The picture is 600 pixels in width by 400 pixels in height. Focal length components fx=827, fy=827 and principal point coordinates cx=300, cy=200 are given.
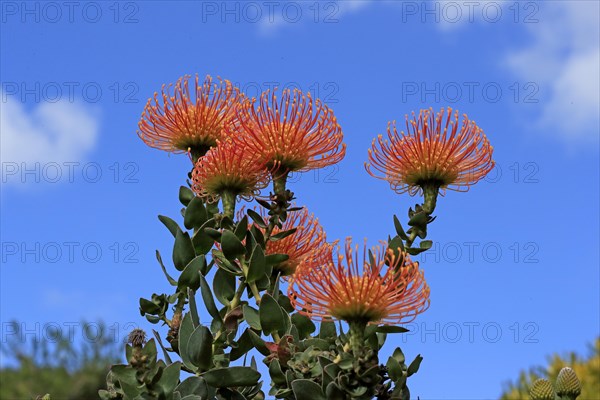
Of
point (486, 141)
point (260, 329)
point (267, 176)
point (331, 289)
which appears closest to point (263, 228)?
point (267, 176)

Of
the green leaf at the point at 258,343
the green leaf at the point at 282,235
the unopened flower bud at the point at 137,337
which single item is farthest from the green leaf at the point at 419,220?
the unopened flower bud at the point at 137,337

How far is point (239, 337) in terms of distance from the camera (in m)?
3.10

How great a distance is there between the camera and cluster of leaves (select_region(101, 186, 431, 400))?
2.71m

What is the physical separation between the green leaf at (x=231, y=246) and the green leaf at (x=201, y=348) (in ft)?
1.26

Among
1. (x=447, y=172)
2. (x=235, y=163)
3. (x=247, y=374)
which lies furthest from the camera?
(x=447, y=172)

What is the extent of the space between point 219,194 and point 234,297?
42cm

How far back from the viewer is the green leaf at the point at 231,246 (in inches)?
122

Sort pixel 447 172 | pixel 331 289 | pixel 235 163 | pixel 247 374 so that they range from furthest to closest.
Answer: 1. pixel 447 172
2. pixel 235 163
3. pixel 247 374
4. pixel 331 289

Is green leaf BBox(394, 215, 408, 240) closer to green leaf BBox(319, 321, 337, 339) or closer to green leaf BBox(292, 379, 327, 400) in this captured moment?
green leaf BBox(319, 321, 337, 339)

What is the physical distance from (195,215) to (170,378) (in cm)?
A: 76

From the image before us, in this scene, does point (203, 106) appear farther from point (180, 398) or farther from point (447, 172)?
point (180, 398)

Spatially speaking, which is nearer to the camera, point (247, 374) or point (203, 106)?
point (247, 374)

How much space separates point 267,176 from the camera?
3.29m

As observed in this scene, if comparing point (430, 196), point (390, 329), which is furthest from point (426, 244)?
point (390, 329)
